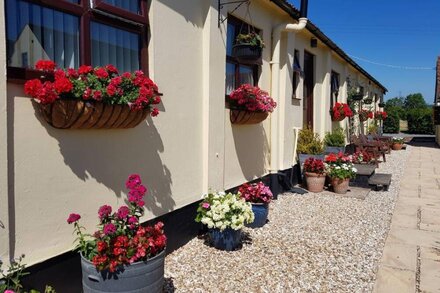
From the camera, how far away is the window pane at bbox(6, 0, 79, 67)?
2502 mm

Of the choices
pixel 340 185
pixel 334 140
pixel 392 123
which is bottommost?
pixel 340 185

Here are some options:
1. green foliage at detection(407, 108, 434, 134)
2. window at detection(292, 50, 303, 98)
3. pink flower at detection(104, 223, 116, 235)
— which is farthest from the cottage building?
green foliage at detection(407, 108, 434, 134)

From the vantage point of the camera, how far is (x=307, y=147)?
8.07 metres

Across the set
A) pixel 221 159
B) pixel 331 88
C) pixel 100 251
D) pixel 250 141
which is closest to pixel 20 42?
pixel 100 251

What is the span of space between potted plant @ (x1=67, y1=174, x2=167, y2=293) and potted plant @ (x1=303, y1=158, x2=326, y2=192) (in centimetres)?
512

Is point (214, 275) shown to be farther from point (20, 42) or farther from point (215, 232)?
point (20, 42)

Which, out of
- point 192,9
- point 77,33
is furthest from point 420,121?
point 77,33

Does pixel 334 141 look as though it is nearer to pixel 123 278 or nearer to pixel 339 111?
pixel 339 111

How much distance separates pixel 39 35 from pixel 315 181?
5.87 meters

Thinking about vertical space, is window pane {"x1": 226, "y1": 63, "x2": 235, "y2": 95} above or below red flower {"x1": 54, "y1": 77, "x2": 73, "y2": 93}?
above

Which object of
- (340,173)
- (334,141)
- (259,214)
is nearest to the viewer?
(259,214)

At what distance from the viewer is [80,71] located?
264cm

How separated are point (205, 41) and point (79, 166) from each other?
91.9 inches

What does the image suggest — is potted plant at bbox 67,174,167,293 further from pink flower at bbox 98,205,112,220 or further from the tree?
the tree
